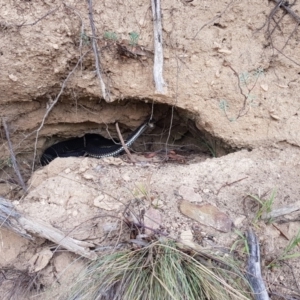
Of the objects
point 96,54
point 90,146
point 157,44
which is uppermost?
point 157,44

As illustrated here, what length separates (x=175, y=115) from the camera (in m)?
3.21

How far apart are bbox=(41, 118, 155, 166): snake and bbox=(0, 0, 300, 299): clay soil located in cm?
28

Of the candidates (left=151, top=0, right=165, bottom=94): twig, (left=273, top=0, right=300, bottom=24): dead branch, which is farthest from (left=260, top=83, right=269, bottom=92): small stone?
(left=151, top=0, right=165, bottom=94): twig

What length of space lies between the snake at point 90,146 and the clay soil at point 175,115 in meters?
0.28

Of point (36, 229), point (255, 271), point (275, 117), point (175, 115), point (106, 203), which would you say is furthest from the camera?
point (175, 115)

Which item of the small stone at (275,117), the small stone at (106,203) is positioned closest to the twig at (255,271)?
the small stone at (106,203)

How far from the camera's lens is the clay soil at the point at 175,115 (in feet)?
6.70

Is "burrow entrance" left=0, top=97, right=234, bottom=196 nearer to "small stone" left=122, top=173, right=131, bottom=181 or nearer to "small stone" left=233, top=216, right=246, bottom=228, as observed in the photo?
"small stone" left=122, top=173, right=131, bottom=181

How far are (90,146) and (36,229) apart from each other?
5.24ft

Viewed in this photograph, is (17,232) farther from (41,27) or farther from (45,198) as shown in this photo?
(41,27)

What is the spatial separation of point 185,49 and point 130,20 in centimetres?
43

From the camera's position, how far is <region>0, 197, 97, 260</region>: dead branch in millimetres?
1977

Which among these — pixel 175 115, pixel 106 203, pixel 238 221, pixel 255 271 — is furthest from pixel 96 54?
pixel 255 271

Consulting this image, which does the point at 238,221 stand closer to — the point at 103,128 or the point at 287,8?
the point at 287,8
